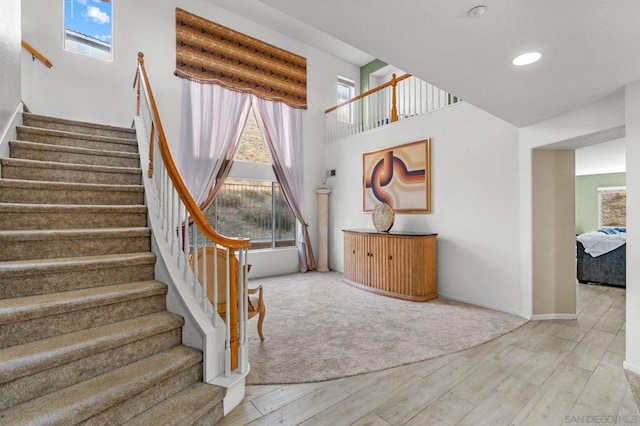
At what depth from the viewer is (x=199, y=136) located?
16.5 feet

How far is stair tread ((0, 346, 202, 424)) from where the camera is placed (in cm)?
129

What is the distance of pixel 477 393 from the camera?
81.0 inches

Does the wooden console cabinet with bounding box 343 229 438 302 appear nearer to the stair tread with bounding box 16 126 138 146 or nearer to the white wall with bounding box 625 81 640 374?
the white wall with bounding box 625 81 640 374

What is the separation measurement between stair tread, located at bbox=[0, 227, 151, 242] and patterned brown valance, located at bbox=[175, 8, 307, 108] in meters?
3.61

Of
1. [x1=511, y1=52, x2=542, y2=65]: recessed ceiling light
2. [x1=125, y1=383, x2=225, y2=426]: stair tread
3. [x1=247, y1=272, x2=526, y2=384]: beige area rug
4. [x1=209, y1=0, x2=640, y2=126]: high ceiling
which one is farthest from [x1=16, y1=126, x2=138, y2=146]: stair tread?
[x1=511, y1=52, x2=542, y2=65]: recessed ceiling light

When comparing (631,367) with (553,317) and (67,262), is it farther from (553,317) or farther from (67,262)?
(67,262)

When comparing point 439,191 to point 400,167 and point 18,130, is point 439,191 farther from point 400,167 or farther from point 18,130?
point 18,130

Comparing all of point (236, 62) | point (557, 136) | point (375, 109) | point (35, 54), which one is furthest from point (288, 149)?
point (557, 136)

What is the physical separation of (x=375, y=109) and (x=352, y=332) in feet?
15.3

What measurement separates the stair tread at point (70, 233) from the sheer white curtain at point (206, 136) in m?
2.52

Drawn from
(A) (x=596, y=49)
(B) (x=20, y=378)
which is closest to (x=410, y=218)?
(A) (x=596, y=49)

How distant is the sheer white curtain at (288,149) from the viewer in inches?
227

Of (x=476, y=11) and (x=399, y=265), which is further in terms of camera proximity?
(x=399, y=265)

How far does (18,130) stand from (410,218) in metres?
4.94
